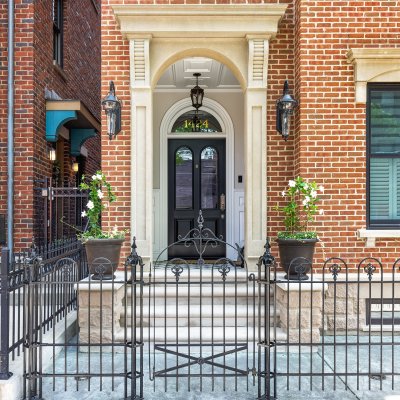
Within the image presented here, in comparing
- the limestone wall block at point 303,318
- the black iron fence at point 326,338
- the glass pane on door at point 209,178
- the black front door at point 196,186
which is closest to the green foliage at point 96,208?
the black iron fence at point 326,338

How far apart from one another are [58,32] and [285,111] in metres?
6.48

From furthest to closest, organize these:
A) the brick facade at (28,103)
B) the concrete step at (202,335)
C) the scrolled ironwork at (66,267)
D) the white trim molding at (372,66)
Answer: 1. the brick facade at (28,103)
2. the white trim molding at (372,66)
3. the concrete step at (202,335)
4. the scrolled ironwork at (66,267)

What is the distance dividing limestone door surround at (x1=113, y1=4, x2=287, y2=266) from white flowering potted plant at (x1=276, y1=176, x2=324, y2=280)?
56cm

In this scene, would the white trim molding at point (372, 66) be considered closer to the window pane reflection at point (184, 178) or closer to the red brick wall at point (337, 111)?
the red brick wall at point (337, 111)

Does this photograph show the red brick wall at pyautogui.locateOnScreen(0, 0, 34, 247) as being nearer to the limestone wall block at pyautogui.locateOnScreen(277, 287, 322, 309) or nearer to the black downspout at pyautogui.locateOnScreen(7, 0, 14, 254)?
the black downspout at pyautogui.locateOnScreen(7, 0, 14, 254)

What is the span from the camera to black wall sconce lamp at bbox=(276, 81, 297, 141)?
6252 millimetres

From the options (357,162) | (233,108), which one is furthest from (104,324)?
(233,108)

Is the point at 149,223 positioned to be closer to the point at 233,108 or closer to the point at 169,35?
the point at 169,35

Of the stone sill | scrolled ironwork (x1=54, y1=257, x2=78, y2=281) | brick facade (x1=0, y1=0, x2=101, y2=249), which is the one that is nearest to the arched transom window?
brick facade (x1=0, y1=0, x2=101, y2=249)

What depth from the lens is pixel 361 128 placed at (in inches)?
251

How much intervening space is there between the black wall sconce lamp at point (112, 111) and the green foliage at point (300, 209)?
2647 mm

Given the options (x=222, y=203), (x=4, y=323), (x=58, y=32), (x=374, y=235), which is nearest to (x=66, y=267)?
(x=4, y=323)

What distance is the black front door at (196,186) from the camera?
927 centimetres

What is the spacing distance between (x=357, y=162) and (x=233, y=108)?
3572 millimetres
